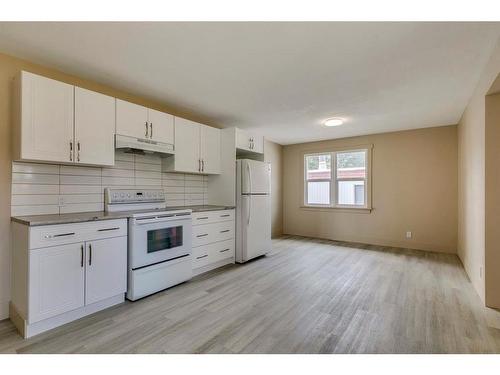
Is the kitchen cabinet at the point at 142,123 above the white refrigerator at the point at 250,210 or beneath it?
above

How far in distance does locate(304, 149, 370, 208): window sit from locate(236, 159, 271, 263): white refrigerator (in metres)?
2.20

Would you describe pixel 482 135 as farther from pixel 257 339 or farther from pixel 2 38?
pixel 2 38

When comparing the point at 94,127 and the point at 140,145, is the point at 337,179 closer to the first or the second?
the point at 140,145

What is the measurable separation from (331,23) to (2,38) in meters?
2.58

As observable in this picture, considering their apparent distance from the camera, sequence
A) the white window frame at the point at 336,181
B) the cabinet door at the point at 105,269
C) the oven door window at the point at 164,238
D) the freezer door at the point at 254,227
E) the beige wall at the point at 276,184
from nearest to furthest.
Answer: the cabinet door at the point at 105,269, the oven door window at the point at 164,238, the freezer door at the point at 254,227, the white window frame at the point at 336,181, the beige wall at the point at 276,184

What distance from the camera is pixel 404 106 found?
11.8ft

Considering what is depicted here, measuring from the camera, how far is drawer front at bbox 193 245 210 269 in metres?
3.39

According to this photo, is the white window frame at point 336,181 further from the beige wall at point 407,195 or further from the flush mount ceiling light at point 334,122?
the flush mount ceiling light at point 334,122

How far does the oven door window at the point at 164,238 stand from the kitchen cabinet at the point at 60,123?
36.6 inches

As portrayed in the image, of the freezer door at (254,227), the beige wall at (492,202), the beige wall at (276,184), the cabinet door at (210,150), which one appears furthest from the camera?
the beige wall at (276,184)

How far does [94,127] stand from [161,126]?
82 centimetres

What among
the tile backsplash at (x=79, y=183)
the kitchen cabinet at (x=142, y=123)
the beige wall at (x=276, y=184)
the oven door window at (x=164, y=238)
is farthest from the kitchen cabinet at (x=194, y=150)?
the beige wall at (x=276, y=184)

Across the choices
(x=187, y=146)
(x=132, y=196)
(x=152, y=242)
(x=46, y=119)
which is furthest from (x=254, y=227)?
(x=46, y=119)

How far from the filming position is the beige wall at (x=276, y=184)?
20.2 ft
